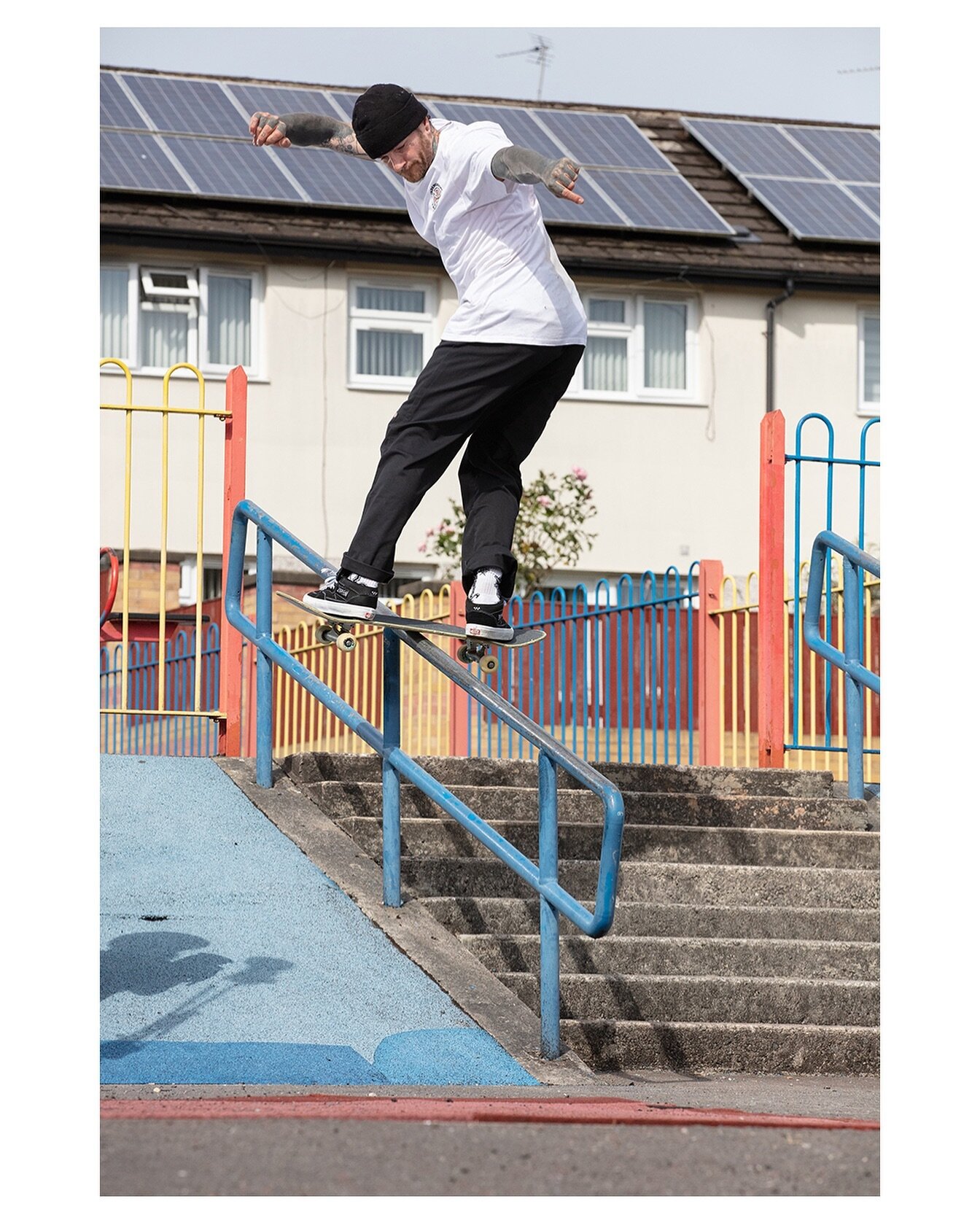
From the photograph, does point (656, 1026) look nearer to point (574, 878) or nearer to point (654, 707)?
point (574, 878)

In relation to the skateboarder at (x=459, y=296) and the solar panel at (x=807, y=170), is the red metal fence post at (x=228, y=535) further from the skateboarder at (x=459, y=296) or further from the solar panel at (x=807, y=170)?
the solar panel at (x=807, y=170)

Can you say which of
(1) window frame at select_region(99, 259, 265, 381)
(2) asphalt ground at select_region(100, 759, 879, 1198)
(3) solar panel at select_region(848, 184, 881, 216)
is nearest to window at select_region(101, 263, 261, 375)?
(1) window frame at select_region(99, 259, 265, 381)

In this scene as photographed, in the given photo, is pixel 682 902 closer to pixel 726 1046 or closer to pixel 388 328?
pixel 726 1046

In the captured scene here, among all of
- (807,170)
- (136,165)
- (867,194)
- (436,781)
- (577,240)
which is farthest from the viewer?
(807,170)

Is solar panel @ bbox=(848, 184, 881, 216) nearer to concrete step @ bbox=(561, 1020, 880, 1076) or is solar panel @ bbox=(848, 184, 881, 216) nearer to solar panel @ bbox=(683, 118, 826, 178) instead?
solar panel @ bbox=(683, 118, 826, 178)

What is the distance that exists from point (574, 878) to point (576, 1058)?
1.15 metres

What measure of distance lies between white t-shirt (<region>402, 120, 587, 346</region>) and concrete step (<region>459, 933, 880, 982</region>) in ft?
6.31

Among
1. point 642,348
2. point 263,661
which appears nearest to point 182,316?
point 642,348

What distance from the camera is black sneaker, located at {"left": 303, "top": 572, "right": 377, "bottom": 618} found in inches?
217

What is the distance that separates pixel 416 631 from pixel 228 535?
199 centimetres

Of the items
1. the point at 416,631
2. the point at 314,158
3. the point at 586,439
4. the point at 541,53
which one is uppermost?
the point at 541,53

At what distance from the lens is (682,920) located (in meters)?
5.89

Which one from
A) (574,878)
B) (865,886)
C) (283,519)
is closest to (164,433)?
(574,878)

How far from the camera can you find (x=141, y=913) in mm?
5535
